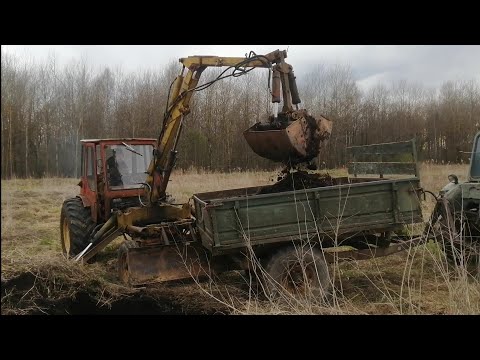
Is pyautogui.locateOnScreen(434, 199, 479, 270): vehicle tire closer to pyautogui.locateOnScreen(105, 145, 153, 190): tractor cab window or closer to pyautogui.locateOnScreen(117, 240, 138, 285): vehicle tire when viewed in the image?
pyautogui.locateOnScreen(117, 240, 138, 285): vehicle tire

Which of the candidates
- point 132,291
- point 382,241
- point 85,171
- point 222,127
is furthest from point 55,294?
point 222,127

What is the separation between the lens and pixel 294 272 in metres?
5.25

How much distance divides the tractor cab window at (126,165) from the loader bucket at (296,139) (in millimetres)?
2160

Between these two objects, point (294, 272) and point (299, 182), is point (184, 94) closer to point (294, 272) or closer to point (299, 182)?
point (299, 182)

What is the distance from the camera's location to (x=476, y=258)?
5.34 metres

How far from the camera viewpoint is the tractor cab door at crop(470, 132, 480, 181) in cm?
663

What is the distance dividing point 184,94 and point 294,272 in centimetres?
269

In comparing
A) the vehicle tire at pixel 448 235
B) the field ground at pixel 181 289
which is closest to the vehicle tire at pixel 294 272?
the field ground at pixel 181 289

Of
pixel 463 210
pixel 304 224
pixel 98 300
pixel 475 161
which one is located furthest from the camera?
pixel 475 161

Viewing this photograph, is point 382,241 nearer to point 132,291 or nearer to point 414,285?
point 414,285

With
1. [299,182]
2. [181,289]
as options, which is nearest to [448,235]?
[299,182]

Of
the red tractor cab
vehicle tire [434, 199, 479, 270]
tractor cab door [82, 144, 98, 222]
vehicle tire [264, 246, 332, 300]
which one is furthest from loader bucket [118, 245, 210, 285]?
vehicle tire [434, 199, 479, 270]

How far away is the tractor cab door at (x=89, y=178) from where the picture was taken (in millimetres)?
7133

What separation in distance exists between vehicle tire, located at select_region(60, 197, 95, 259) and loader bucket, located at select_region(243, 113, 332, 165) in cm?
308
